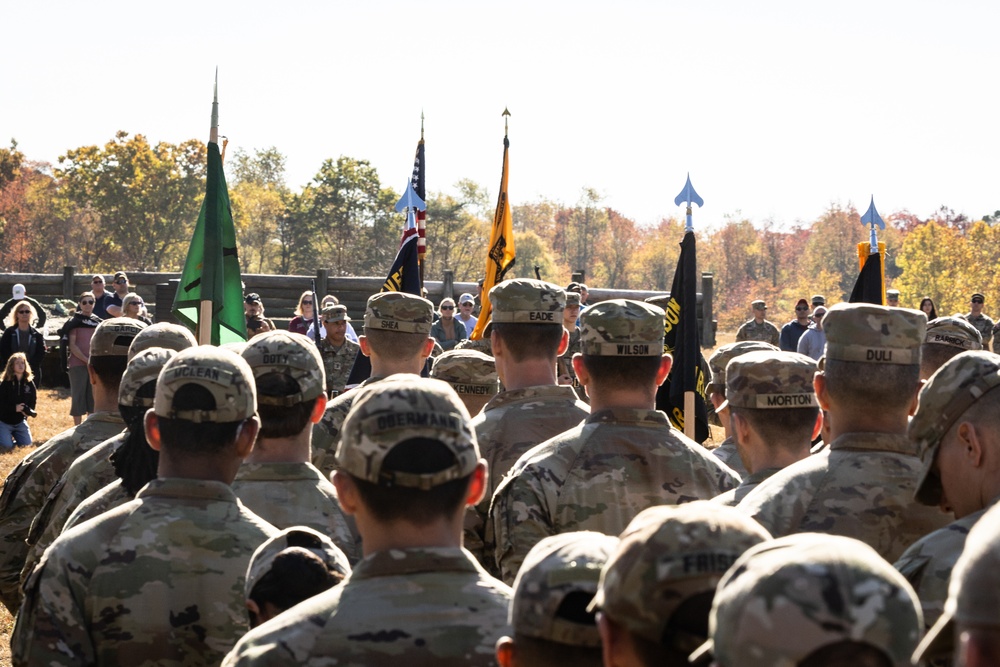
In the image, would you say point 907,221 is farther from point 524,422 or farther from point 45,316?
point 524,422

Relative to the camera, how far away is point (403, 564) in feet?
9.04

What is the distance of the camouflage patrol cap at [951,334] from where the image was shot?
20.4 ft

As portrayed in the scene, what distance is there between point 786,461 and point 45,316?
21716mm

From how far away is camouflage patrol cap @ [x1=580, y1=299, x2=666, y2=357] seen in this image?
4.65m

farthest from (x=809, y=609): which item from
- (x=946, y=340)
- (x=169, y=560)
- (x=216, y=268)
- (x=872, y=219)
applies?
(x=872, y=219)

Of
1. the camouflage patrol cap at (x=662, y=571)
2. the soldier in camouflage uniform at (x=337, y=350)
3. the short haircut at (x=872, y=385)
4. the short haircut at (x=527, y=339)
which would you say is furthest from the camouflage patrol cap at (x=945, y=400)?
the soldier in camouflage uniform at (x=337, y=350)

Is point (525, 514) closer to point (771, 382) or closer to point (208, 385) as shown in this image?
point (771, 382)

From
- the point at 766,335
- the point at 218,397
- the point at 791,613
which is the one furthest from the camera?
the point at 766,335

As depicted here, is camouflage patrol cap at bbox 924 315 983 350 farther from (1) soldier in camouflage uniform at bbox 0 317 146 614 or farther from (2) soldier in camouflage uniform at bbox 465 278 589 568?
(1) soldier in camouflage uniform at bbox 0 317 146 614

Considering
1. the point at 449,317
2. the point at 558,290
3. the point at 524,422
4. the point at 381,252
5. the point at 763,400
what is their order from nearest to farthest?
1. the point at 763,400
2. the point at 524,422
3. the point at 558,290
4. the point at 449,317
5. the point at 381,252

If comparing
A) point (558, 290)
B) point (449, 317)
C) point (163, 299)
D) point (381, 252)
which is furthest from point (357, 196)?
point (558, 290)

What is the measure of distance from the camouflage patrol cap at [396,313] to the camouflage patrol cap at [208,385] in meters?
2.84

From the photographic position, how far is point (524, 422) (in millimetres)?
5270

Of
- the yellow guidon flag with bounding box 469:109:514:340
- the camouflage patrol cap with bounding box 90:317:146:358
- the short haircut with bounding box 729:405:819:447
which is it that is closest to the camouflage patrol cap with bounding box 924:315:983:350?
the short haircut with bounding box 729:405:819:447
